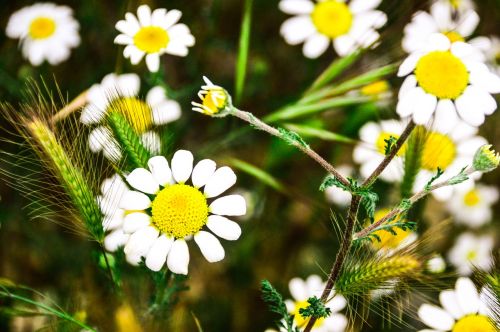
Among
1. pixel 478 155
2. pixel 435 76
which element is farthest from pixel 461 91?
pixel 478 155

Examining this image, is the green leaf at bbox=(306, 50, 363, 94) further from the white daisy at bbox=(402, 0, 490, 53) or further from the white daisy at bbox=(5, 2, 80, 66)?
the white daisy at bbox=(5, 2, 80, 66)

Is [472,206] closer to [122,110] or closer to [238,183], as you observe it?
[238,183]

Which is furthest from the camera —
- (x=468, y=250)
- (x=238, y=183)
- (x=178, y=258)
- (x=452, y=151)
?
(x=238, y=183)

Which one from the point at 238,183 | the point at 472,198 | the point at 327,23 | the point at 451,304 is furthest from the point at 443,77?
the point at 238,183

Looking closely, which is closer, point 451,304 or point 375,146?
point 451,304

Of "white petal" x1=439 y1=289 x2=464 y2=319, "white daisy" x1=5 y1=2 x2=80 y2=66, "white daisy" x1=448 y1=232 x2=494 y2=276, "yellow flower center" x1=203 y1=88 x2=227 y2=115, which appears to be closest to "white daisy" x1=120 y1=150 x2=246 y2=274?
"yellow flower center" x1=203 y1=88 x2=227 y2=115

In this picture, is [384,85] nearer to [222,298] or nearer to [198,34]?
[198,34]
